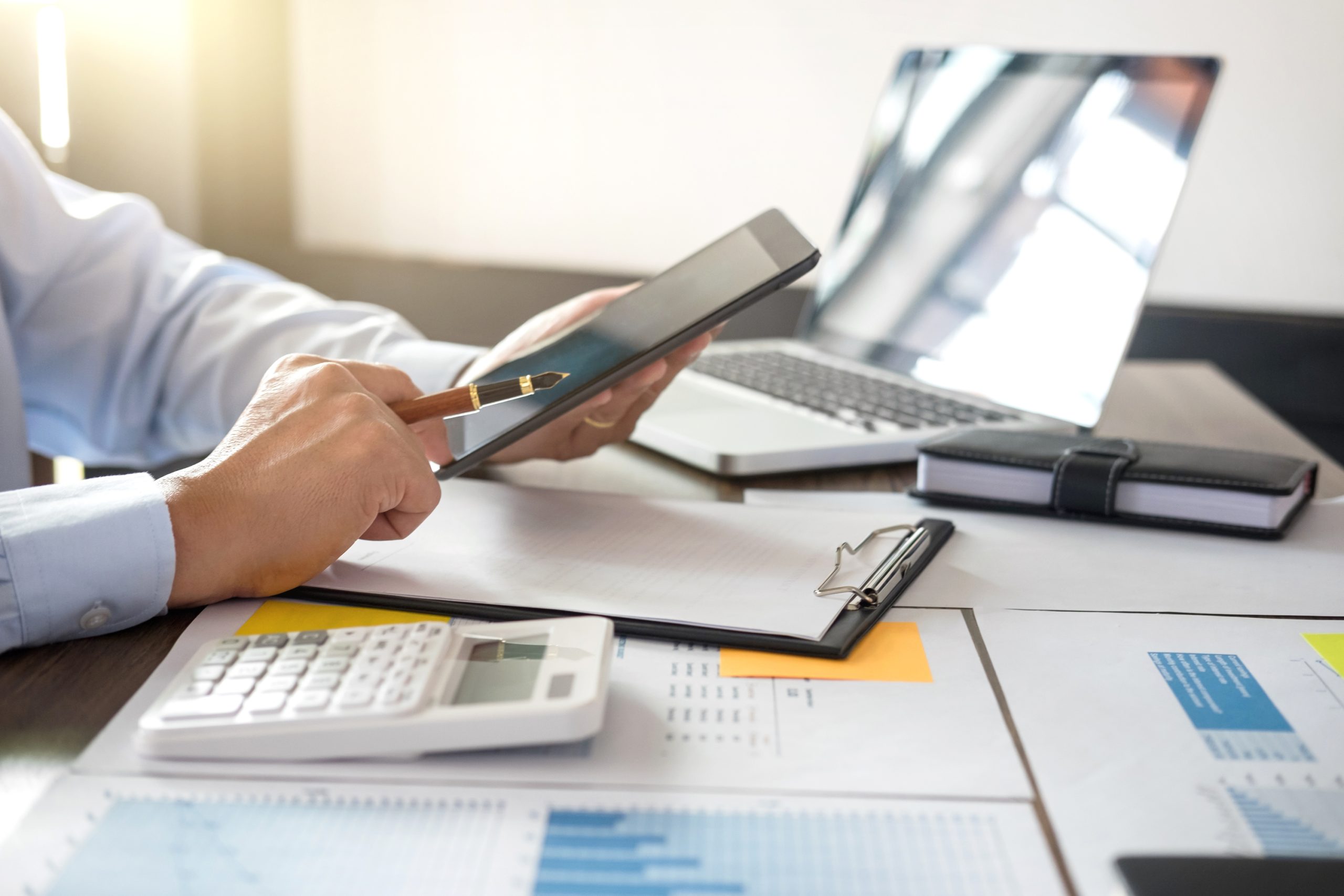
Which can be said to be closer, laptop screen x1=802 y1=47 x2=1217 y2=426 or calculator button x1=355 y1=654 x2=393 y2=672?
calculator button x1=355 y1=654 x2=393 y2=672

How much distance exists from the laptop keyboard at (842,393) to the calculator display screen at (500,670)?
1.64 feet

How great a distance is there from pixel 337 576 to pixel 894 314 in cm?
70

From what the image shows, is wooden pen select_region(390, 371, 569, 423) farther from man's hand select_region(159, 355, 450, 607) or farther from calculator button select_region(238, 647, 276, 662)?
calculator button select_region(238, 647, 276, 662)

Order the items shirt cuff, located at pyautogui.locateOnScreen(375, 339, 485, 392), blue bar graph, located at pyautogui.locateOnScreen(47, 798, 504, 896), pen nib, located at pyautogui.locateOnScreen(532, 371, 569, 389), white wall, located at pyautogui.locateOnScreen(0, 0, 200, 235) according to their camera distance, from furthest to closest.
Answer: white wall, located at pyautogui.locateOnScreen(0, 0, 200, 235) < shirt cuff, located at pyautogui.locateOnScreen(375, 339, 485, 392) < pen nib, located at pyautogui.locateOnScreen(532, 371, 569, 389) < blue bar graph, located at pyautogui.locateOnScreen(47, 798, 504, 896)

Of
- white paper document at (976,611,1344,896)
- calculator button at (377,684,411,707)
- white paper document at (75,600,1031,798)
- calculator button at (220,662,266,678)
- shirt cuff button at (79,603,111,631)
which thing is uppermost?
shirt cuff button at (79,603,111,631)

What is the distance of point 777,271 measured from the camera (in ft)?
2.15

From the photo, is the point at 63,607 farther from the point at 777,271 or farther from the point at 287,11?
the point at 287,11

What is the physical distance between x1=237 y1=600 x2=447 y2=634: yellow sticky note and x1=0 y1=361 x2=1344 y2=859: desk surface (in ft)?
0.12

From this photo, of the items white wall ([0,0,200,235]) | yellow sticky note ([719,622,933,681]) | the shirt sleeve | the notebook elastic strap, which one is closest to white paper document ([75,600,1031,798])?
yellow sticky note ([719,622,933,681])

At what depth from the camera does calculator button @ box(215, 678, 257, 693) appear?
0.45m

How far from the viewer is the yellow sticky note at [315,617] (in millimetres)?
546

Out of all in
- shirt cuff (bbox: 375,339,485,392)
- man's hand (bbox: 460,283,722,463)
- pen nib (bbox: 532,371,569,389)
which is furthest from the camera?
shirt cuff (bbox: 375,339,485,392)

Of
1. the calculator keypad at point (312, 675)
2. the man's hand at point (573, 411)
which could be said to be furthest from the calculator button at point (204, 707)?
the man's hand at point (573, 411)

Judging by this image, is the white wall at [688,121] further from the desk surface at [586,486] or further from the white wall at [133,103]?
the desk surface at [586,486]
